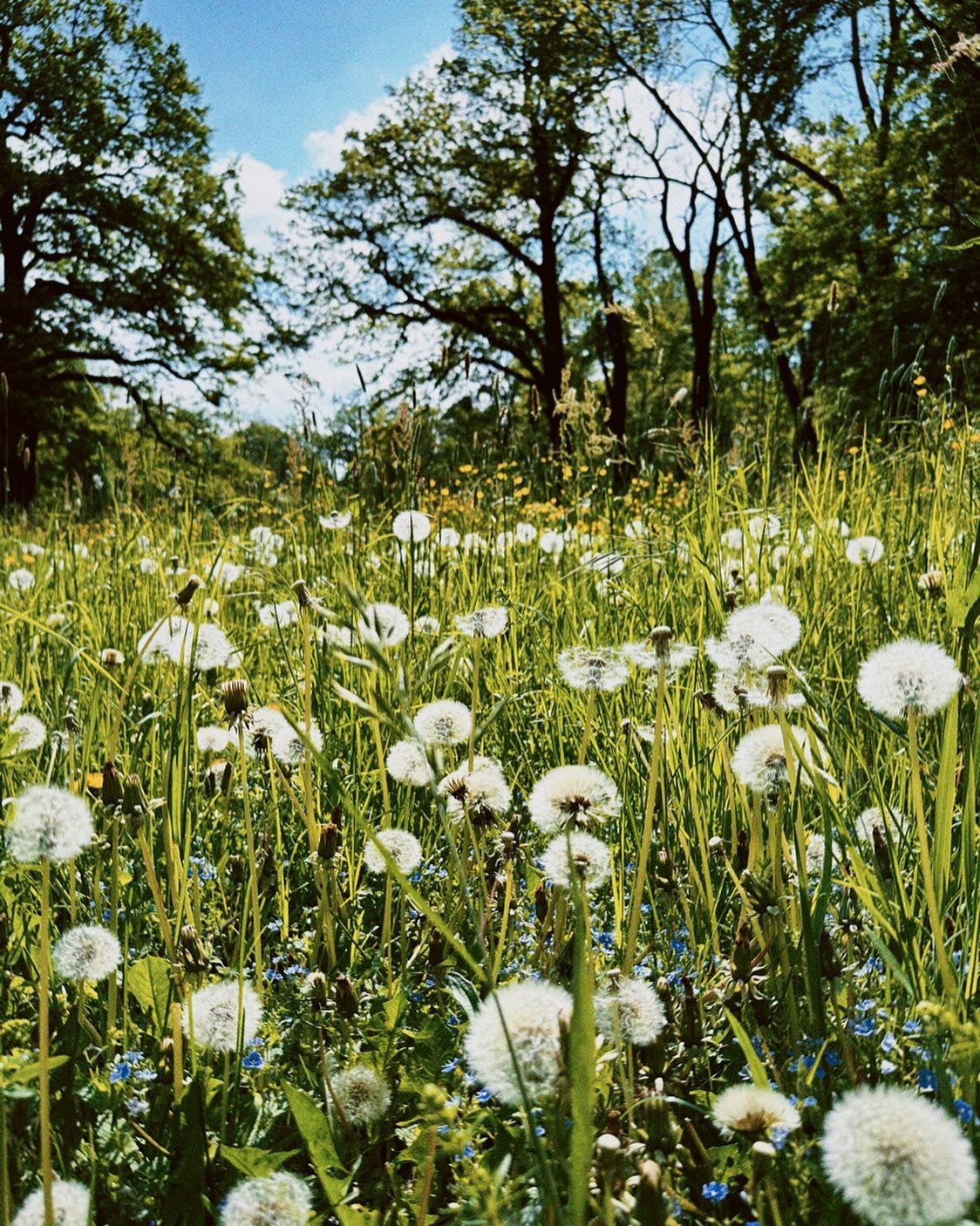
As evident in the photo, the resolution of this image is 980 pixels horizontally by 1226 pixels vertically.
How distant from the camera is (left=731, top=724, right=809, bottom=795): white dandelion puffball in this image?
123cm

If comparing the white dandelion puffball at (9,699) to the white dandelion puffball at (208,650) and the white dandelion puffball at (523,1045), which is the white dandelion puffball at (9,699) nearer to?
the white dandelion puffball at (208,650)

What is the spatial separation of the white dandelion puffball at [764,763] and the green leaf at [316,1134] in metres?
0.64

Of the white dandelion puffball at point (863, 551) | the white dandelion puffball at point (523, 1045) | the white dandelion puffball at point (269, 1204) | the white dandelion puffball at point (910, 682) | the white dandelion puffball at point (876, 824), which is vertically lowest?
A: the white dandelion puffball at point (269, 1204)

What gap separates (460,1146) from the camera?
0.70 m

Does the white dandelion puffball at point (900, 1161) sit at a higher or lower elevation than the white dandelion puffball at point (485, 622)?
lower

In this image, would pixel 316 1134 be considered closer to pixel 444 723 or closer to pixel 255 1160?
pixel 255 1160

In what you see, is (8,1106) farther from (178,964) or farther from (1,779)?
(1,779)

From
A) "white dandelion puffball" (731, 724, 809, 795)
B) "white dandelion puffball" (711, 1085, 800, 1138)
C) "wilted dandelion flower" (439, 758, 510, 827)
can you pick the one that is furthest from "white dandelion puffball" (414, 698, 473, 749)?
"white dandelion puffball" (711, 1085, 800, 1138)

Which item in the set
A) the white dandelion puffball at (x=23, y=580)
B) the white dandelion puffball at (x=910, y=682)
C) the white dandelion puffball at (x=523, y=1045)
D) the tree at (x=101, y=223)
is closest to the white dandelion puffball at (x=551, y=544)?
the white dandelion puffball at (x=23, y=580)

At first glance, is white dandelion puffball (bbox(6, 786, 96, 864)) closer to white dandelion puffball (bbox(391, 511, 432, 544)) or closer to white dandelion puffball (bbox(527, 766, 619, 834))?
white dandelion puffball (bbox(527, 766, 619, 834))

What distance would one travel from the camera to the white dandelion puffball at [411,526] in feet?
8.89

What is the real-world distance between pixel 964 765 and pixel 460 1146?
3.14 feet

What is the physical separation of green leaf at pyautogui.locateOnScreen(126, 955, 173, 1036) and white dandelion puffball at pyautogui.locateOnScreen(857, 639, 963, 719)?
992 mm

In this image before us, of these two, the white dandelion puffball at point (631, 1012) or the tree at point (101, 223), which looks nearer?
the white dandelion puffball at point (631, 1012)
